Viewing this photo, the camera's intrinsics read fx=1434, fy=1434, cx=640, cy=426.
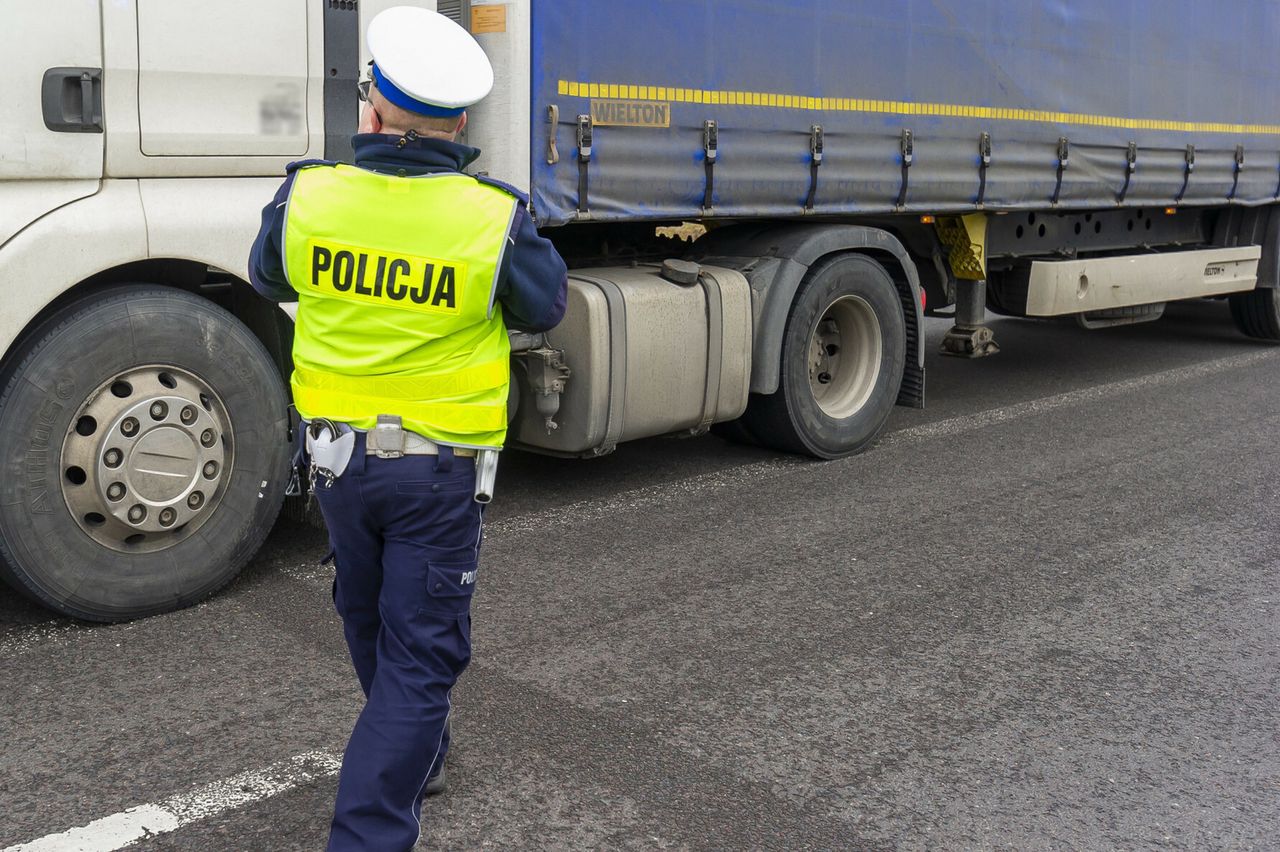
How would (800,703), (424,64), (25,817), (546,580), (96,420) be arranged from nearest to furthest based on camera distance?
(424,64) < (25,817) < (800,703) < (96,420) < (546,580)

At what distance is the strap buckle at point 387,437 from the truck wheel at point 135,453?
6.44ft

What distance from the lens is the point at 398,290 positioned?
2.80 metres

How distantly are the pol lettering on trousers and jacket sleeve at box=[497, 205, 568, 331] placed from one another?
0.12 metres

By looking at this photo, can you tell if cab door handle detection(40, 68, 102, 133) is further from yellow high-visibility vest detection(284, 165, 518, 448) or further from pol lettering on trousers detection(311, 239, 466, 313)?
pol lettering on trousers detection(311, 239, 466, 313)

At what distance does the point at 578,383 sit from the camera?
5867 millimetres

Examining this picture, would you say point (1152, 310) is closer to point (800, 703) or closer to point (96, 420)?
point (800, 703)

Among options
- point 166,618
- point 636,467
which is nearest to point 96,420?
point 166,618

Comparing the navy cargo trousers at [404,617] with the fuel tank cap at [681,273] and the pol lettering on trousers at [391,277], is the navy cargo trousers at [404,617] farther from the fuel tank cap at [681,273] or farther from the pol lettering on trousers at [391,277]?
the fuel tank cap at [681,273]

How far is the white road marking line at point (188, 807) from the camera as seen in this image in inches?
126

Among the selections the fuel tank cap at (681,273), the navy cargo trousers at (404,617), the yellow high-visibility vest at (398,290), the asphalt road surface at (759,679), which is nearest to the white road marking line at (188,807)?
the asphalt road surface at (759,679)

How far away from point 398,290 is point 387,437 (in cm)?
30

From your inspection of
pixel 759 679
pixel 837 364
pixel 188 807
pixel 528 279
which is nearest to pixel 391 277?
pixel 528 279

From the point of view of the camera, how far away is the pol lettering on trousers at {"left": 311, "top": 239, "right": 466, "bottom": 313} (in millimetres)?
2793

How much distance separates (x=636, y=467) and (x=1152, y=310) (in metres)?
4.83
